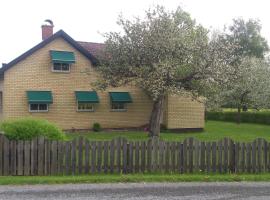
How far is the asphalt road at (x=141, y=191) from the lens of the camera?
9.02 metres

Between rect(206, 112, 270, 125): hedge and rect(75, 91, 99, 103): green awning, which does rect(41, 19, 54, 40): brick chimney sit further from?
rect(206, 112, 270, 125): hedge

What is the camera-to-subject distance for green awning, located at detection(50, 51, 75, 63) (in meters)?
26.3

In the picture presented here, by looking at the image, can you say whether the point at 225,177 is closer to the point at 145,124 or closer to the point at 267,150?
the point at 267,150

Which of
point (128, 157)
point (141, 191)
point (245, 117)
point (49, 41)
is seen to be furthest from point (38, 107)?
point (245, 117)

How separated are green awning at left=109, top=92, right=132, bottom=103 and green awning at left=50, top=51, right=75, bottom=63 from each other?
12.0 ft

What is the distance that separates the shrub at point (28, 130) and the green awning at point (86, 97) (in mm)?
14464

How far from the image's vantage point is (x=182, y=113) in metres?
29.7

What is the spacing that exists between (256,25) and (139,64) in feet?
159

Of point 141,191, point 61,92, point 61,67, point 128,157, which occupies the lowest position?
point 141,191

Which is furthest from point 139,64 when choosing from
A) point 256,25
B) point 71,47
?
point 256,25

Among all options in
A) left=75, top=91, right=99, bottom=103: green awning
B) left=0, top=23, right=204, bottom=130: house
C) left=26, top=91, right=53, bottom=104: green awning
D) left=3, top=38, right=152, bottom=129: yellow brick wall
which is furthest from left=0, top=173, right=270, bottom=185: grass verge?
left=75, top=91, right=99, bottom=103: green awning

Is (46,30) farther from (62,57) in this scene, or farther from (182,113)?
(182,113)

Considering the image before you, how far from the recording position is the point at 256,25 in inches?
2623

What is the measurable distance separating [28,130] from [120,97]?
654 inches
